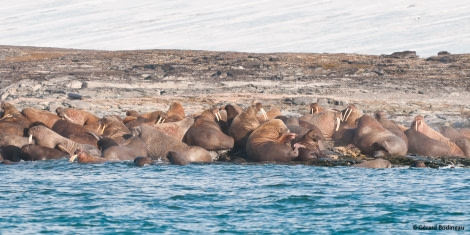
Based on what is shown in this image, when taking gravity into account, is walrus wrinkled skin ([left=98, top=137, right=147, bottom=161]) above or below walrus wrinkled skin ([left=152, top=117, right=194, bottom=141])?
below

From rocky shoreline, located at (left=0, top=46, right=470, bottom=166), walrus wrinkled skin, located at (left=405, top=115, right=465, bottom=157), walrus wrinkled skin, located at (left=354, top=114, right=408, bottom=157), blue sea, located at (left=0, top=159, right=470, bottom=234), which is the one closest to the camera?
blue sea, located at (left=0, top=159, right=470, bottom=234)

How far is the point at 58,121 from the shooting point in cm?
1928

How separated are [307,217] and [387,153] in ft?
17.5

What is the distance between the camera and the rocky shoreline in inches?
1080

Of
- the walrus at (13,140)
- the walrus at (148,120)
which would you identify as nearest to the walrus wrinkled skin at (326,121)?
the walrus at (148,120)

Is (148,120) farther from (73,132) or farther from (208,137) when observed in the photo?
(208,137)

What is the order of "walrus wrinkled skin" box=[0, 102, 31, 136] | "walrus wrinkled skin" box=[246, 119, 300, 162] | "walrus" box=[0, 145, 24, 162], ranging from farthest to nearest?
1. "walrus wrinkled skin" box=[0, 102, 31, 136]
2. "walrus" box=[0, 145, 24, 162]
3. "walrus wrinkled skin" box=[246, 119, 300, 162]

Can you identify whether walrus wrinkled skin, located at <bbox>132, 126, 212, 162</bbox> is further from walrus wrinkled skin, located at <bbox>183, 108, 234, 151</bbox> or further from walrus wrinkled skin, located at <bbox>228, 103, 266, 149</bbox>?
walrus wrinkled skin, located at <bbox>228, 103, 266, 149</bbox>

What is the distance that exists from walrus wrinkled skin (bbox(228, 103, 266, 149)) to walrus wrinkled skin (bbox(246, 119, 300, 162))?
491mm

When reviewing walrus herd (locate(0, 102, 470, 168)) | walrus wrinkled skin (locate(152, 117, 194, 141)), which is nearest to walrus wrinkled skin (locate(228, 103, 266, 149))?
walrus herd (locate(0, 102, 470, 168))

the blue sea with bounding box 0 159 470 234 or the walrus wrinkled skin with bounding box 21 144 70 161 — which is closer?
the blue sea with bounding box 0 159 470 234

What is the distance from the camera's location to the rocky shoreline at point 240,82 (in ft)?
90.0

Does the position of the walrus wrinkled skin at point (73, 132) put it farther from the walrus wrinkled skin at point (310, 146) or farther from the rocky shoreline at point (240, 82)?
the rocky shoreline at point (240, 82)

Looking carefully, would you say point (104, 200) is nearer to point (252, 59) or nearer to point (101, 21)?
point (252, 59)
